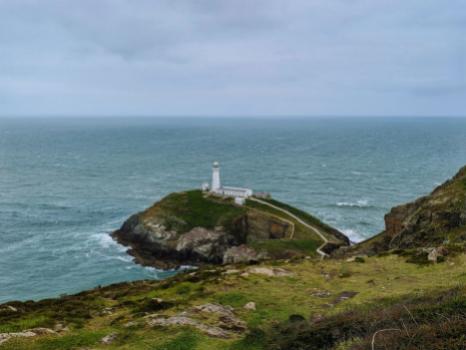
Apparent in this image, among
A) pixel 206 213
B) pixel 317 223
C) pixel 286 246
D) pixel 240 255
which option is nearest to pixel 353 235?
pixel 317 223

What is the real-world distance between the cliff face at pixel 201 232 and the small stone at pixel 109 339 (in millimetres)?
46566

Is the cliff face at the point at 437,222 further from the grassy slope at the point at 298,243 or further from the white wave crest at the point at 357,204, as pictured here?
the white wave crest at the point at 357,204

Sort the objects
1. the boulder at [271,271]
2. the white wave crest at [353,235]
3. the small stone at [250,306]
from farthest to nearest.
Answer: the white wave crest at [353,235] → the boulder at [271,271] → the small stone at [250,306]

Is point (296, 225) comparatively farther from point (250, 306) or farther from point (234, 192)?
point (250, 306)

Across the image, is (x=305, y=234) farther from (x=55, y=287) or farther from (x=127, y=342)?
(x=127, y=342)

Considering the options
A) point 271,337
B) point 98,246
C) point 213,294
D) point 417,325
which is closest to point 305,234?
point 98,246

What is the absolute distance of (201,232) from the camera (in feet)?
249

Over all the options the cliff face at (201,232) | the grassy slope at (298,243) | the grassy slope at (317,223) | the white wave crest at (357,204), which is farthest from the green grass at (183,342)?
the white wave crest at (357,204)

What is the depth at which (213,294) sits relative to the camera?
88.2ft

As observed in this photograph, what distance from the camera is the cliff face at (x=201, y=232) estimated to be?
71.5 m

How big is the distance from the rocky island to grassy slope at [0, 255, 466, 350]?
0.21 feet

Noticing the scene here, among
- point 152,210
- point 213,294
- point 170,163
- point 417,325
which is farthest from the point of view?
point 170,163

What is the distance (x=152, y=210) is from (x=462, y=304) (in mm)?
73231

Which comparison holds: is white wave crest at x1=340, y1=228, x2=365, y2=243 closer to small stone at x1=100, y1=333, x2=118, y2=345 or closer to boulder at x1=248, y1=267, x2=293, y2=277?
boulder at x1=248, y1=267, x2=293, y2=277
